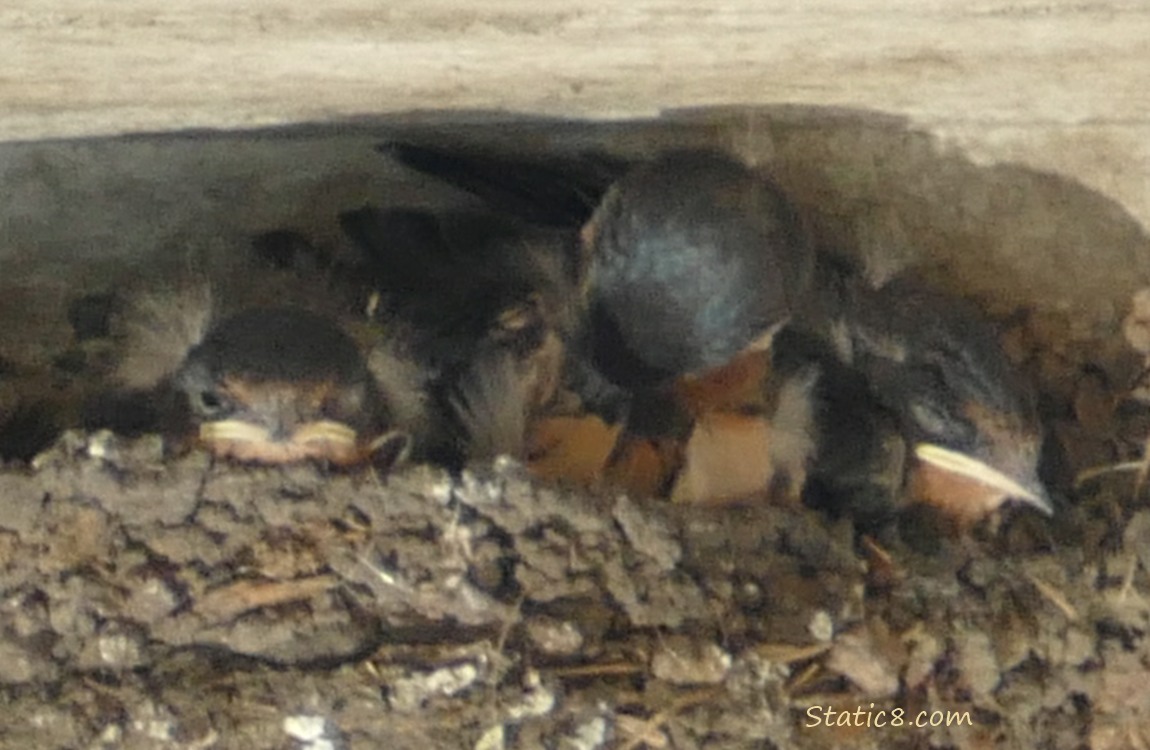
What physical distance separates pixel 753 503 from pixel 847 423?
0.20 m

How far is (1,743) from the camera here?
173 cm

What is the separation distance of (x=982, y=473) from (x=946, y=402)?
0.31ft

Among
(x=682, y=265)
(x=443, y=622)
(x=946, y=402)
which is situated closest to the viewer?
(x=443, y=622)

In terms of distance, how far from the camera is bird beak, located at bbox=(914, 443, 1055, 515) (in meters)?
2.05

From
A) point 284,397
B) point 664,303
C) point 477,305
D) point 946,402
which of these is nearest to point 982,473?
point 946,402

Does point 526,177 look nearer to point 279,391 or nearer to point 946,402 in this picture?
point 279,391

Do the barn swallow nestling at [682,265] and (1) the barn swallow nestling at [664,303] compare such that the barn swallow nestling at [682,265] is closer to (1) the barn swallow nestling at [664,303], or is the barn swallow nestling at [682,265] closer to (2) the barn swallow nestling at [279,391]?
(1) the barn swallow nestling at [664,303]

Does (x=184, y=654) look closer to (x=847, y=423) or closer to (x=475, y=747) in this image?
(x=475, y=747)

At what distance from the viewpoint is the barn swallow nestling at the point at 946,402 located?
206cm

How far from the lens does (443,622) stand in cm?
178

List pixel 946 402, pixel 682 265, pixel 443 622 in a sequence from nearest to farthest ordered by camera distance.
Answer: pixel 443 622
pixel 682 265
pixel 946 402

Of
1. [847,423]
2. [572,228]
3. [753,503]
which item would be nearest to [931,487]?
[847,423]

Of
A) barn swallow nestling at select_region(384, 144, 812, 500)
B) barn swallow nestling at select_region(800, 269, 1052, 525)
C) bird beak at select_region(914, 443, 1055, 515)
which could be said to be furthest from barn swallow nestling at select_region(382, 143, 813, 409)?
bird beak at select_region(914, 443, 1055, 515)

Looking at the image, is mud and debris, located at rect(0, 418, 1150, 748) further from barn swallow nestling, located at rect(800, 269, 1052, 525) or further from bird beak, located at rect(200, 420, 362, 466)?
barn swallow nestling, located at rect(800, 269, 1052, 525)
